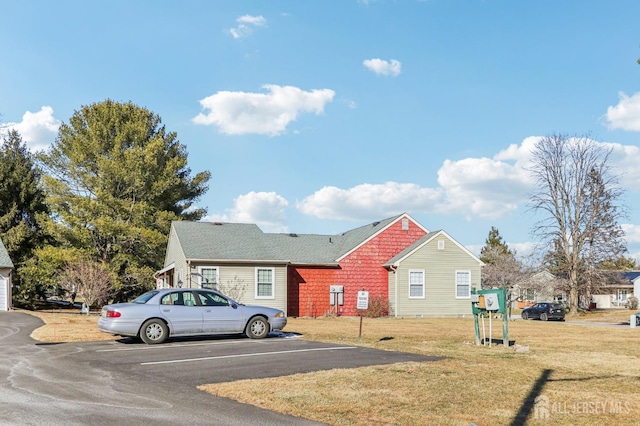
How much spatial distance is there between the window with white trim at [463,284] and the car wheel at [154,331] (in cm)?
2120

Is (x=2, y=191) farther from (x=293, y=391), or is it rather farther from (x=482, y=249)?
(x=482, y=249)

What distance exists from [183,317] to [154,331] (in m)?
0.80

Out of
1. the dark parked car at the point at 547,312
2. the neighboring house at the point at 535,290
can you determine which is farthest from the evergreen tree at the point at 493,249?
the dark parked car at the point at 547,312

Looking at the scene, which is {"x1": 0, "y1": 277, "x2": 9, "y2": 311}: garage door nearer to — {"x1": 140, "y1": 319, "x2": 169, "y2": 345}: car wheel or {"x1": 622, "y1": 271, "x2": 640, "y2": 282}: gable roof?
{"x1": 140, "y1": 319, "x2": 169, "y2": 345}: car wheel

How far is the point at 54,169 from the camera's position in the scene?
1644 inches

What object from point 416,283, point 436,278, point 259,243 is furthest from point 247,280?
point 436,278

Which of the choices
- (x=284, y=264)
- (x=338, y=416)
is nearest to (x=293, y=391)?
(x=338, y=416)

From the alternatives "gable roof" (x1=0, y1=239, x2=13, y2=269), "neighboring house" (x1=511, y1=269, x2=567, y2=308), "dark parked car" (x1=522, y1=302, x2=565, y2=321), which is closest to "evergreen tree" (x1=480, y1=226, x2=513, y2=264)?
"neighboring house" (x1=511, y1=269, x2=567, y2=308)

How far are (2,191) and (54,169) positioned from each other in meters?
3.77

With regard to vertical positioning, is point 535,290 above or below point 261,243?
below

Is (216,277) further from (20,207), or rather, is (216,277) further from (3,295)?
(20,207)

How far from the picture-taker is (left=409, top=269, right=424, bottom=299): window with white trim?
1287 inches

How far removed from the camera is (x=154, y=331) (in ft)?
50.9

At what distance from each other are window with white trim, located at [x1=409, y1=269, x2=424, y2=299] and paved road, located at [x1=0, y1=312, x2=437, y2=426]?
57.2ft
